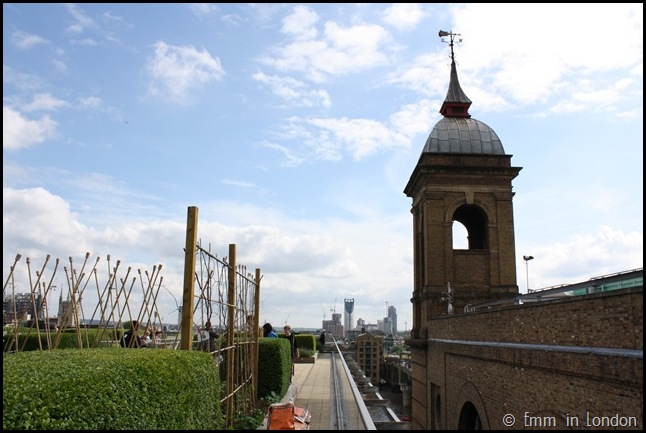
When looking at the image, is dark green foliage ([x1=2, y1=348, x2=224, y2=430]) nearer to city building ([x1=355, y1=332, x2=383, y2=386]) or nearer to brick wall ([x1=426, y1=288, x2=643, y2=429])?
brick wall ([x1=426, y1=288, x2=643, y2=429])

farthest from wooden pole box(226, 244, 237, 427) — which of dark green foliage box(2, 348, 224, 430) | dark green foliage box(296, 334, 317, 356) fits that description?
dark green foliage box(296, 334, 317, 356)

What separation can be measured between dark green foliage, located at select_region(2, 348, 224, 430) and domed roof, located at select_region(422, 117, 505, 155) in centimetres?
1723

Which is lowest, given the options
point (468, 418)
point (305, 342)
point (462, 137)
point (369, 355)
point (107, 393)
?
point (369, 355)

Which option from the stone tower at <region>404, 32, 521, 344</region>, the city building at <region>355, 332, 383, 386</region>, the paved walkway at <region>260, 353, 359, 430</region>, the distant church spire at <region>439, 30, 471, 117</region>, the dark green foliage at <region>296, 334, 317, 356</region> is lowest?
the city building at <region>355, 332, 383, 386</region>

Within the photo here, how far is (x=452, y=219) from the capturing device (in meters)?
22.1

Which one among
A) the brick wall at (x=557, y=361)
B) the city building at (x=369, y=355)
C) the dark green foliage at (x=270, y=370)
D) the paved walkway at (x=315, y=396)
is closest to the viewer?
the brick wall at (x=557, y=361)

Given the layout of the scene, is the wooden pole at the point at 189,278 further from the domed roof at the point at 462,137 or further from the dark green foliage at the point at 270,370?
the domed roof at the point at 462,137

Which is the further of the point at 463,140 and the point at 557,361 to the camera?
the point at 463,140

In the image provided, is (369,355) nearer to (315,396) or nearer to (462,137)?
(462,137)

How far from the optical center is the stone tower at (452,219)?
69.9 feet

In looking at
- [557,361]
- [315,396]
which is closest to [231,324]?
[557,361]

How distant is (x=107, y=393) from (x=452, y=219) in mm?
18802

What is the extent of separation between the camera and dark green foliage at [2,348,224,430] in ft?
12.4

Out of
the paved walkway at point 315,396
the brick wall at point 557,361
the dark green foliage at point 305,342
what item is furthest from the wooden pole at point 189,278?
the dark green foliage at point 305,342
